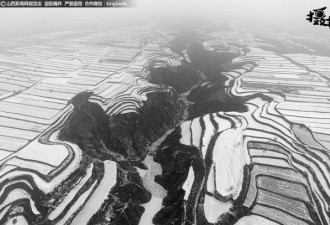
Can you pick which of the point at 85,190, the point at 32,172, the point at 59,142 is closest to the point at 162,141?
the point at 59,142

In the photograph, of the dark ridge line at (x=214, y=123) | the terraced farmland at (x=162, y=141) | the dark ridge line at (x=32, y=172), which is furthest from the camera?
the dark ridge line at (x=214, y=123)

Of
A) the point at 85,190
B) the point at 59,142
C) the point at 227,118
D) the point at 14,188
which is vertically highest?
the point at 227,118

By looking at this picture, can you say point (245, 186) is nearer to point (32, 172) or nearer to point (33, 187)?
point (33, 187)

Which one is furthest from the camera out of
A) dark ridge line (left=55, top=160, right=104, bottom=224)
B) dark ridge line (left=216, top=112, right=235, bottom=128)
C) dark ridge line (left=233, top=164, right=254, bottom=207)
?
dark ridge line (left=216, top=112, right=235, bottom=128)

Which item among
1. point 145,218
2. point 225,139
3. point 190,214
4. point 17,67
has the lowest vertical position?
point 145,218

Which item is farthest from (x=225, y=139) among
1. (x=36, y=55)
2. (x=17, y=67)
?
(x=36, y=55)

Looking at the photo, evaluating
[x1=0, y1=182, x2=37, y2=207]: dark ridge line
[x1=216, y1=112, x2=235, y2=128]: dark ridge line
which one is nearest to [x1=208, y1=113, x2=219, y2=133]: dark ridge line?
[x1=216, y1=112, x2=235, y2=128]: dark ridge line

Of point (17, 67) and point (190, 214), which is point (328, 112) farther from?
point (17, 67)

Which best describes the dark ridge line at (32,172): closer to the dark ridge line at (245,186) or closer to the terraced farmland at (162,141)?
the terraced farmland at (162,141)

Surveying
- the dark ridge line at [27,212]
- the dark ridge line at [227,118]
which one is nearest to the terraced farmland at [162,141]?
the dark ridge line at [27,212]

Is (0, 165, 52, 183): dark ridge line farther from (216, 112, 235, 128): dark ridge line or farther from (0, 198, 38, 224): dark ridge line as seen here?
(216, 112, 235, 128): dark ridge line

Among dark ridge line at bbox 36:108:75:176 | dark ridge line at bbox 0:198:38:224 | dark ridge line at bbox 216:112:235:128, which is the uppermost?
dark ridge line at bbox 216:112:235:128
